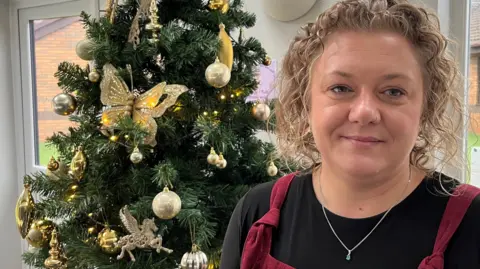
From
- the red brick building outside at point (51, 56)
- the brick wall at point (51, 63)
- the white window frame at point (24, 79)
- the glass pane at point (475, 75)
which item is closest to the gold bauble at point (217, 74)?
the glass pane at point (475, 75)

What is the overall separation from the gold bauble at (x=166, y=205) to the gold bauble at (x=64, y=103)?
14.4 inches

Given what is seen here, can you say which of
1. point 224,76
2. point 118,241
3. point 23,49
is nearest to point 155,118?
point 224,76

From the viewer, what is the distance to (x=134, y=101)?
4.09 feet

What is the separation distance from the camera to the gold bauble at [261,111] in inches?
51.2

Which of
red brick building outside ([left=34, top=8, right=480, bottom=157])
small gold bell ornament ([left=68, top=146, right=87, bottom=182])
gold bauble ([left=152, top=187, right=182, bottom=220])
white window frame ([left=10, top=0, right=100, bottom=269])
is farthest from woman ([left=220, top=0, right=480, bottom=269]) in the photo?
white window frame ([left=10, top=0, right=100, bottom=269])

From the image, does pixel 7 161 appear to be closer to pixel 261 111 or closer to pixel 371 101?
pixel 261 111

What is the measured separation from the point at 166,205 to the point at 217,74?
324mm

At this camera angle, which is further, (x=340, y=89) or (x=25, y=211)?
(x=25, y=211)

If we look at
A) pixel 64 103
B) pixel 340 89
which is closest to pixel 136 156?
pixel 64 103

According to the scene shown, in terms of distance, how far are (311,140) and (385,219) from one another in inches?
9.1

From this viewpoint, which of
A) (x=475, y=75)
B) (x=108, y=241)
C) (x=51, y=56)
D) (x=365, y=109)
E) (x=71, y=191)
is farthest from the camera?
(x=51, y=56)

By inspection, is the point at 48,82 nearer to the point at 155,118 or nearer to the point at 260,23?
the point at 260,23

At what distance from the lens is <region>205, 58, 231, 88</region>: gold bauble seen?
3.92 ft

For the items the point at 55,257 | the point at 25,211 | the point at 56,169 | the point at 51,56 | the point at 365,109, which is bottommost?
the point at 55,257
